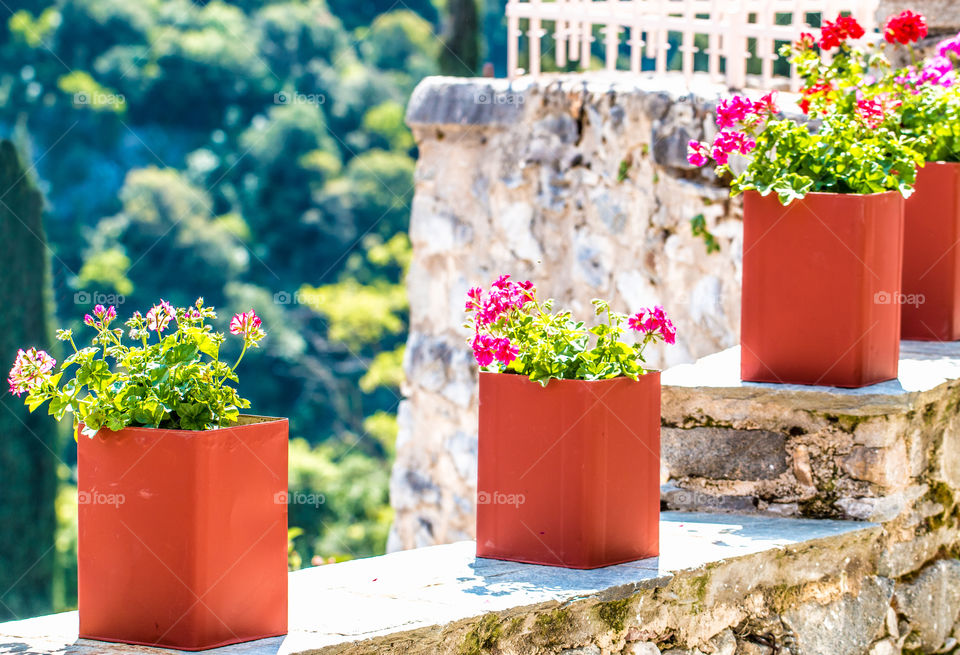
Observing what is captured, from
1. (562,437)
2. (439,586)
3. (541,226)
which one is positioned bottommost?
(439,586)

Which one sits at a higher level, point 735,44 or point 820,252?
point 735,44

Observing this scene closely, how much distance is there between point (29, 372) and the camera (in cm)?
194

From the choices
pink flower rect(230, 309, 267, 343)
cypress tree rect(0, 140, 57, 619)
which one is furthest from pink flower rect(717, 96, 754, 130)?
cypress tree rect(0, 140, 57, 619)

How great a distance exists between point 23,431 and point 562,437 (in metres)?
10.0

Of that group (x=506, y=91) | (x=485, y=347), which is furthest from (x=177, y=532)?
(x=506, y=91)

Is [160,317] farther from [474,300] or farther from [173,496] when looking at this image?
[474,300]

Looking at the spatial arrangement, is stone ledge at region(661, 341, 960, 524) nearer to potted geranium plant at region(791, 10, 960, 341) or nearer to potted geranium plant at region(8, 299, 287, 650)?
potted geranium plant at region(791, 10, 960, 341)

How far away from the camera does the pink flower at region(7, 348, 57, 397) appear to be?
1.93 m

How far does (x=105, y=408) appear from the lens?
187 centimetres

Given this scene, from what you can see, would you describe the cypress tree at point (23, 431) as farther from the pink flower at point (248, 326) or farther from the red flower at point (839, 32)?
the pink flower at point (248, 326)

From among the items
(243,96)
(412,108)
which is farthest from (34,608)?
(243,96)

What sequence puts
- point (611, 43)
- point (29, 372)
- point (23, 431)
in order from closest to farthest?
point (29, 372) < point (611, 43) < point (23, 431)

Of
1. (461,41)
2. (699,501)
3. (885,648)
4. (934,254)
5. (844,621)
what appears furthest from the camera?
(461,41)

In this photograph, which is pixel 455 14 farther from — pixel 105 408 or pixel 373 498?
pixel 105 408
